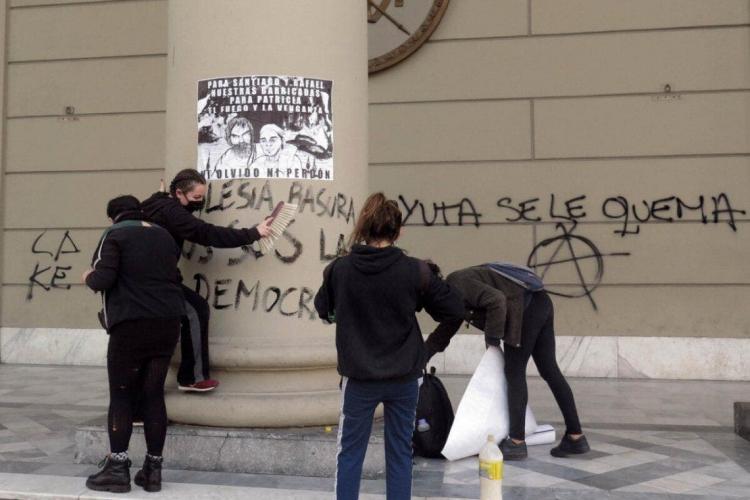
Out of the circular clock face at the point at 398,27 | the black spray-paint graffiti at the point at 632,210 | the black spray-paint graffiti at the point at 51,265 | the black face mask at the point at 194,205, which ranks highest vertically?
the circular clock face at the point at 398,27

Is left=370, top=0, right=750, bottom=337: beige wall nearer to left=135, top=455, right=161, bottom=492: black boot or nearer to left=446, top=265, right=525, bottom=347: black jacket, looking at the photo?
left=446, top=265, right=525, bottom=347: black jacket

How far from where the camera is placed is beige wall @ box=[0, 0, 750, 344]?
8133 millimetres

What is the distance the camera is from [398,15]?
8.76 m

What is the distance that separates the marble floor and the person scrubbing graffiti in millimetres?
195

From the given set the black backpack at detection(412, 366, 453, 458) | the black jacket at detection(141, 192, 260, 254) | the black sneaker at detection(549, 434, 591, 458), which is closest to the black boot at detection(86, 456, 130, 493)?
the black jacket at detection(141, 192, 260, 254)

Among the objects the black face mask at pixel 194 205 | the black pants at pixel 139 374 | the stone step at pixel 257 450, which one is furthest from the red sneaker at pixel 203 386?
the black face mask at pixel 194 205

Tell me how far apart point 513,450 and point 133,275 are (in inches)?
100

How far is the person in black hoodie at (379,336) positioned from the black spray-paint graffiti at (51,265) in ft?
22.7

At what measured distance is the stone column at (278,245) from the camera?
456 centimetres

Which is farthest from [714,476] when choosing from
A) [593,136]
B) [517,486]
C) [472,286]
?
[593,136]

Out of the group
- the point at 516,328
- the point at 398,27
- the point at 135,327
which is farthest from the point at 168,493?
the point at 398,27

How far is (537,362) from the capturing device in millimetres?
4965

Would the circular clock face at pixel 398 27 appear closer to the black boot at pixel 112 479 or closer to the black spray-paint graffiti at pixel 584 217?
the black spray-paint graffiti at pixel 584 217

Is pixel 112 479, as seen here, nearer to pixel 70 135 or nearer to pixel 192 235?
pixel 192 235
